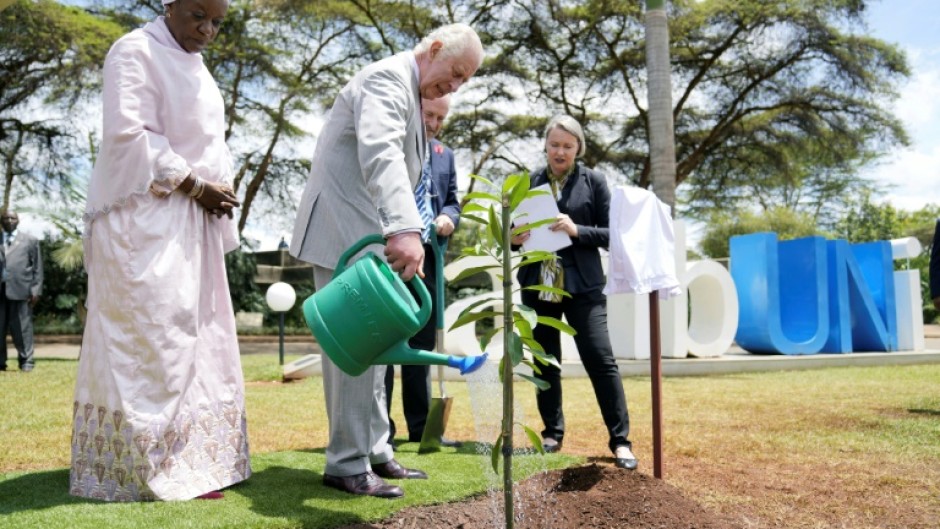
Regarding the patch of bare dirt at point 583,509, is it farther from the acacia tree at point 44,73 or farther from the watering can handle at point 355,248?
the acacia tree at point 44,73

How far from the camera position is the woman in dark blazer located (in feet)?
13.4

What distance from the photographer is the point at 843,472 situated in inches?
159

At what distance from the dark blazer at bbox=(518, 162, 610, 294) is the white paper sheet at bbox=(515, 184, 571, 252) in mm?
103

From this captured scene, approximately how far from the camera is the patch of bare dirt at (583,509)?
9.51ft

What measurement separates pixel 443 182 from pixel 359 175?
1.46 metres

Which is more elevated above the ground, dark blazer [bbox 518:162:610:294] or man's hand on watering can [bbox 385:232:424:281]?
dark blazer [bbox 518:162:610:294]

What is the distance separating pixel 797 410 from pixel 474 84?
14322mm

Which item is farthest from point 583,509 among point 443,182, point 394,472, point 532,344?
point 443,182

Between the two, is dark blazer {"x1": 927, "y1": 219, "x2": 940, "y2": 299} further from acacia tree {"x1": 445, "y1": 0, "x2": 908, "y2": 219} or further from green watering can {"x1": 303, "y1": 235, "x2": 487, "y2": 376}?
acacia tree {"x1": 445, "y1": 0, "x2": 908, "y2": 219}

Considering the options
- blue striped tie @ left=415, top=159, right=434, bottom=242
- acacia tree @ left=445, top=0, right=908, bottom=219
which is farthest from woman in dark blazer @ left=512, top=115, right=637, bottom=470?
acacia tree @ left=445, top=0, right=908, bottom=219

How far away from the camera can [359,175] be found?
3039 mm

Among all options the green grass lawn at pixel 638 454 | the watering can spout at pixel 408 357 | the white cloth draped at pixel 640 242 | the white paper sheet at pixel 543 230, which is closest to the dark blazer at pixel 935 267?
the green grass lawn at pixel 638 454

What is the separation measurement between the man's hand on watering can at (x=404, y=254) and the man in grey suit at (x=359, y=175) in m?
0.42

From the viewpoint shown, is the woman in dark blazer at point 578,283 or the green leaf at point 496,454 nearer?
the green leaf at point 496,454
